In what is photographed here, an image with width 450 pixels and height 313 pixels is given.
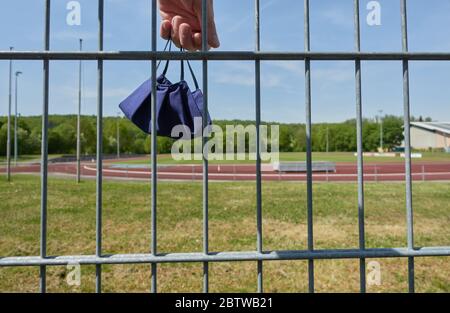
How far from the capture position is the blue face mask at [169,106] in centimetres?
149

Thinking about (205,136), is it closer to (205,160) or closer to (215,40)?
(205,160)

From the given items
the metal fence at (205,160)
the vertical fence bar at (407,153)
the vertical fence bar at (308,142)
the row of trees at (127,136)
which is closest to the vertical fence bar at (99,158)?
the metal fence at (205,160)

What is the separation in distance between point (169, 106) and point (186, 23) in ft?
1.30

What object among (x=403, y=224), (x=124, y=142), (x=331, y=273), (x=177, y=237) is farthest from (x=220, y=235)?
(x=124, y=142)

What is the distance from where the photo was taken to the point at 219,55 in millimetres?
1379

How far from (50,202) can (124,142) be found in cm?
4397

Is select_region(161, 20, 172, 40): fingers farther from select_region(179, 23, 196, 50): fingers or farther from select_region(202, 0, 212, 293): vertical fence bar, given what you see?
select_region(202, 0, 212, 293): vertical fence bar

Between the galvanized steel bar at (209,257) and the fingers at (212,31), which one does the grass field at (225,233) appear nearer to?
the galvanized steel bar at (209,257)

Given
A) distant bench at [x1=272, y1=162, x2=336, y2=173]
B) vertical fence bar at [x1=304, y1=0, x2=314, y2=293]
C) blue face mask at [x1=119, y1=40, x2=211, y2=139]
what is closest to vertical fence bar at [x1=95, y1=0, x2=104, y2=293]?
blue face mask at [x1=119, y1=40, x2=211, y2=139]

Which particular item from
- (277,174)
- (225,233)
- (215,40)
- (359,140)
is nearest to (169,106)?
(215,40)

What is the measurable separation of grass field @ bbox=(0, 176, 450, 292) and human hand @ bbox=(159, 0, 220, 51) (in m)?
2.74

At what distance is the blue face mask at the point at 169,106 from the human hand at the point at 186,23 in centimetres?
11

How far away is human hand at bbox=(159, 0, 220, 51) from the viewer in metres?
1.48

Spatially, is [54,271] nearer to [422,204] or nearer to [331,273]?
[331,273]
